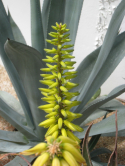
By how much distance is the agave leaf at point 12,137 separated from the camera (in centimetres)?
55

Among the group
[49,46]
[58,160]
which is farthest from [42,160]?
[49,46]

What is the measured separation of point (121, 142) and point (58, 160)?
647mm

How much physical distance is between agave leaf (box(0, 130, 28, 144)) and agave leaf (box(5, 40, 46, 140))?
124 millimetres

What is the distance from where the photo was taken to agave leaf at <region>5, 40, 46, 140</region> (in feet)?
1.17

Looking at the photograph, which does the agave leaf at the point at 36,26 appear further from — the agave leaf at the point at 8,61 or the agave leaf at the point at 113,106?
the agave leaf at the point at 113,106

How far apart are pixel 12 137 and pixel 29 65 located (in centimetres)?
31

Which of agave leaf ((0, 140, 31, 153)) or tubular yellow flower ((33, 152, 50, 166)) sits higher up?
tubular yellow flower ((33, 152, 50, 166))

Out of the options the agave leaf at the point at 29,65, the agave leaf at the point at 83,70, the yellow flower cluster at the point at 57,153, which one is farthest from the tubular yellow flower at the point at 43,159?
the agave leaf at the point at 83,70

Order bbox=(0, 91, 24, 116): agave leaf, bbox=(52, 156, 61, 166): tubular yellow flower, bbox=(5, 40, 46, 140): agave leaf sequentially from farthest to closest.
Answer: bbox=(0, 91, 24, 116): agave leaf < bbox=(5, 40, 46, 140): agave leaf < bbox=(52, 156, 61, 166): tubular yellow flower

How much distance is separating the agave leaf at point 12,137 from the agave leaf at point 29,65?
12 cm

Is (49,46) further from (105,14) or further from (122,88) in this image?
(105,14)

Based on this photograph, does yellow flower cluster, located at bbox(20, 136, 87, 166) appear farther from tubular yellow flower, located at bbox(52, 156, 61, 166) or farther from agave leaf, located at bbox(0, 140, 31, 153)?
agave leaf, located at bbox(0, 140, 31, 153)

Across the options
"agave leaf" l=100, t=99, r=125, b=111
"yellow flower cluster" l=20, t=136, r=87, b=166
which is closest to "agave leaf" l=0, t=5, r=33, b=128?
"agave leaf" l=100, t=99, r=125, b=111

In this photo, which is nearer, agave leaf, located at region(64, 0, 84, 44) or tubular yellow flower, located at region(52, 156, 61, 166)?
tubular yellow flower, located at region(52, 156, 61, 166)
